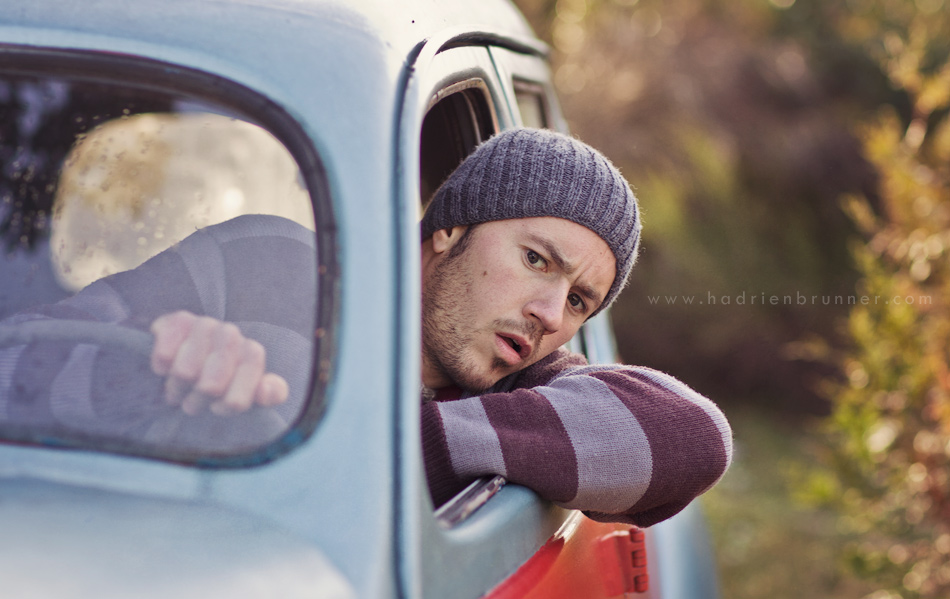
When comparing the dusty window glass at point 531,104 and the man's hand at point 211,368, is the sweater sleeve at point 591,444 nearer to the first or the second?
the man's hand at point 211,368

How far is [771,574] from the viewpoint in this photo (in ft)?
16.4

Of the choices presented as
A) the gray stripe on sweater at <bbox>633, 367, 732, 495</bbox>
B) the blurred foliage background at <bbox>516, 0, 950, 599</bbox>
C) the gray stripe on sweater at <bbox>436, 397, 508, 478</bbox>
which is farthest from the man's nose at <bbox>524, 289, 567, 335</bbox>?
the blurred foliage background at <bbox>516, 0, 950, 599</bbox>

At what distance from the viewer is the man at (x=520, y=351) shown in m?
1.14

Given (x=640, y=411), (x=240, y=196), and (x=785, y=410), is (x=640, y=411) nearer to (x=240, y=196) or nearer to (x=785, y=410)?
(x=240, y=196)

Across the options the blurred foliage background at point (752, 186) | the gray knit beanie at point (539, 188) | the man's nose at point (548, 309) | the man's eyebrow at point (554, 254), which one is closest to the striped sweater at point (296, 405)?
the man's nose at point (548, 309)

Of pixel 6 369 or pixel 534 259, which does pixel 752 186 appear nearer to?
pixel 534 259

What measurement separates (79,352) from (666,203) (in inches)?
260

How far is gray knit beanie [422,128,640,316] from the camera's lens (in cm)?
187

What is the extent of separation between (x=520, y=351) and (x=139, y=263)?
0.77 metres

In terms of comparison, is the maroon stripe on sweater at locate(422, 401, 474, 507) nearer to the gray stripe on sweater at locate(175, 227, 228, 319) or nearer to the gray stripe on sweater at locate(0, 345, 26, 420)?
the gray stripe on sweater at locate(175, 227, 228, 319)

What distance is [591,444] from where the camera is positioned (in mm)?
1363

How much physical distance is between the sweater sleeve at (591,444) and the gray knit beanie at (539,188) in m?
0.47

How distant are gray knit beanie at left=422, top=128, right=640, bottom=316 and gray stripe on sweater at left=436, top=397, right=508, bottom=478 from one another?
66 cm

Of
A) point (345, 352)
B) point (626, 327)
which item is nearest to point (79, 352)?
point (345, 352)
